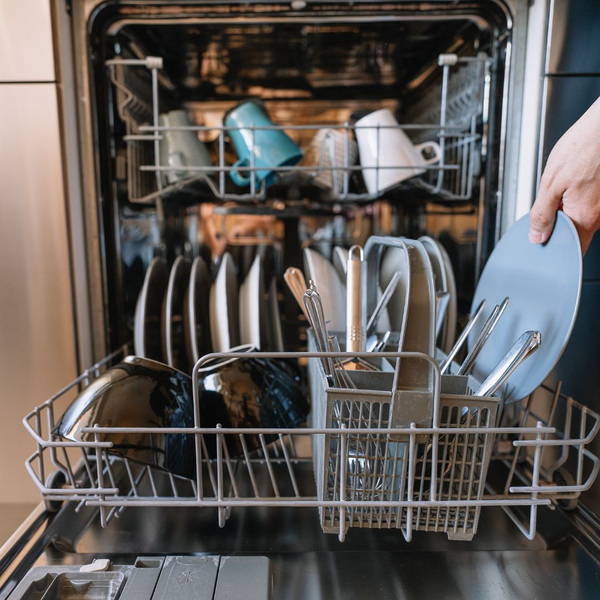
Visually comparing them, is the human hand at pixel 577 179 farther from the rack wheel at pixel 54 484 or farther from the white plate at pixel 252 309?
the rack wheel at pixel 54 484

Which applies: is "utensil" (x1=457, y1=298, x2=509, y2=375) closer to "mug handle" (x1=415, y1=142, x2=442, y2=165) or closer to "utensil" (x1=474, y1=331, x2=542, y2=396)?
"utensil" (x1=474, y1=331, x2=542, y2=396)

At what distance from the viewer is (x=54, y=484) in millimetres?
602

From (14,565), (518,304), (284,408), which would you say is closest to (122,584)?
(14,565)

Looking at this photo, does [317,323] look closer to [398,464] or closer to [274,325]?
[398,464]

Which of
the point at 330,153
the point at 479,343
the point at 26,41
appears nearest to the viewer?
the point at 479,343

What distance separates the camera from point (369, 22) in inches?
28.7

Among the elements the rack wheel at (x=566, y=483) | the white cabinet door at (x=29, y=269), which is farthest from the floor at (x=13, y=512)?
the rack wheel at (x=566, y=483)

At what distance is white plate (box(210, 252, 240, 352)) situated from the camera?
0.74 metres

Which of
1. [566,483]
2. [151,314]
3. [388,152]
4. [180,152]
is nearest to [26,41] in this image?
[180,152]

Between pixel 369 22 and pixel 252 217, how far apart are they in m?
0.48

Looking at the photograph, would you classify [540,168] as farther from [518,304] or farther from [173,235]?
[173,235]

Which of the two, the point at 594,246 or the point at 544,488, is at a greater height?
the point at 594,246

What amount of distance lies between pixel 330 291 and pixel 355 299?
0.26 meters

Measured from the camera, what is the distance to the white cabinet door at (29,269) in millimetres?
659
